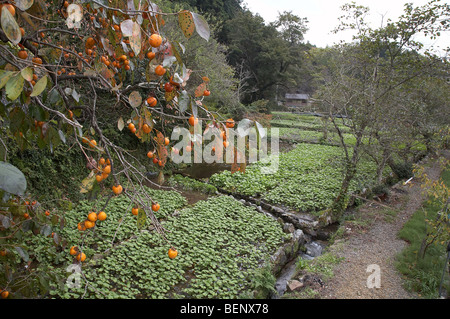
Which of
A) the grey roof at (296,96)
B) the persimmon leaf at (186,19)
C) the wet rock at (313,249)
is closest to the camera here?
the persimmon leaf at (186,19)

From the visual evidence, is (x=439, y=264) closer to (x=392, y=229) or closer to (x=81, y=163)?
(x=392, y=229)

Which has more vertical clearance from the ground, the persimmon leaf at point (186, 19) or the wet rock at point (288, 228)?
the persimmon leaf at point (186, 19)

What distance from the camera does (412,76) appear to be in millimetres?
4910

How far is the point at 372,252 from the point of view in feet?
12.1

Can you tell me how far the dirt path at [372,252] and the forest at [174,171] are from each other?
0.30 feet

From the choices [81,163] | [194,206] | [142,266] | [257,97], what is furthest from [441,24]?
[257,97]

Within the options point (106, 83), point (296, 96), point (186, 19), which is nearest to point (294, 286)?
point (106, 83)

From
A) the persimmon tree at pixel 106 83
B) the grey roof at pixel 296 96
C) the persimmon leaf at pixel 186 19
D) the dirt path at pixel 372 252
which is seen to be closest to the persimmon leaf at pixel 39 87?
the persimmon tree at pixel 106 83

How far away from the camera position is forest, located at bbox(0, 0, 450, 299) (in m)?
1.04

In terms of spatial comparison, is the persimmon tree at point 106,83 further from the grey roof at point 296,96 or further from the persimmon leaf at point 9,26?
the grey roof at point 296,96

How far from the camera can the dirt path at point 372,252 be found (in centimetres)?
288

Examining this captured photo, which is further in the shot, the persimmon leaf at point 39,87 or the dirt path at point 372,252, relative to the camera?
the dirt path at point 372,252

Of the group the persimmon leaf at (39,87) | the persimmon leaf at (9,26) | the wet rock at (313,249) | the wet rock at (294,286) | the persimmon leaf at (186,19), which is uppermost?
the persimmon leaf at (186,19)

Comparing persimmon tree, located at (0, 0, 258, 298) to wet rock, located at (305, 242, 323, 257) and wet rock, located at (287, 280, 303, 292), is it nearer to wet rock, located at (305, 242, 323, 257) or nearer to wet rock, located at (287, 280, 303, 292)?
wet rock, located at (287, 280, 303, 292)
